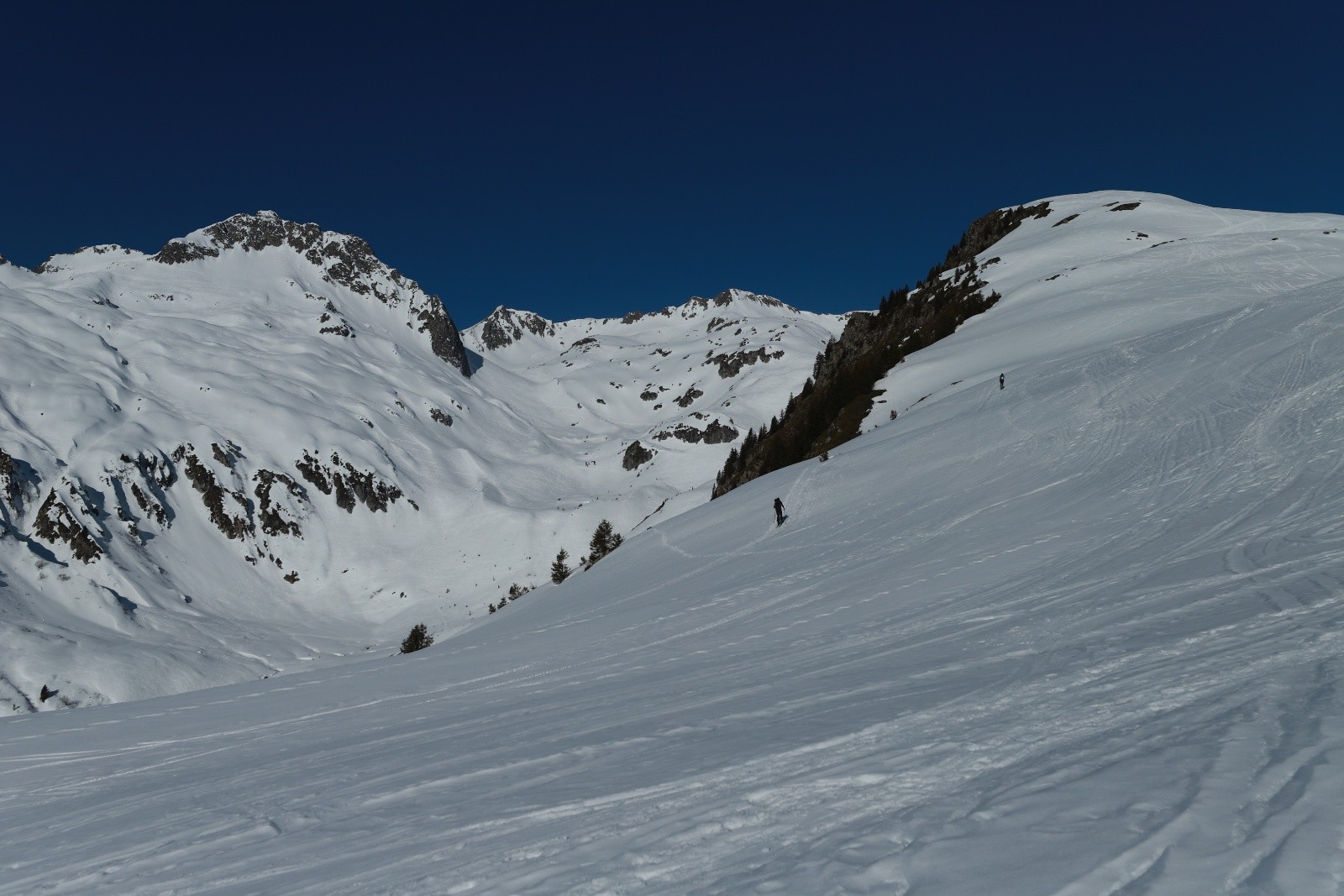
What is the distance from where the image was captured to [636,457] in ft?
397

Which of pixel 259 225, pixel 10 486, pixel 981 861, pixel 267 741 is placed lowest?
pixel 981 861

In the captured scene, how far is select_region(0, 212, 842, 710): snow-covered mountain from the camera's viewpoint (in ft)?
197

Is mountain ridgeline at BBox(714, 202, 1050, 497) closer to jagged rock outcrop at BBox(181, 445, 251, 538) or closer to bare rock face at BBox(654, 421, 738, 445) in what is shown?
jagged rock outcrop at BBox(181, 445, 251, 538)

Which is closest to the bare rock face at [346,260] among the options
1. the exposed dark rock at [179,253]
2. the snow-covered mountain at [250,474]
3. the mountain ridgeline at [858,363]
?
the exposed dark rock at [179,253]

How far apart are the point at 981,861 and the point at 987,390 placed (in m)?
26.7

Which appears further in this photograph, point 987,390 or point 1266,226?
point 1266,226

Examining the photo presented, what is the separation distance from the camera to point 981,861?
3426 mm

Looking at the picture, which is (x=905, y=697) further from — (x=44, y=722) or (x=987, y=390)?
(x=987, y=390)

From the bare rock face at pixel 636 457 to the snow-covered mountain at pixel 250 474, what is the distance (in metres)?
0.41

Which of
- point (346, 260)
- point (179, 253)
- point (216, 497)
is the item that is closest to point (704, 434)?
point (216, 497)

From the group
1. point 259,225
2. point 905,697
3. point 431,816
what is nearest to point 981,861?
point 905,697

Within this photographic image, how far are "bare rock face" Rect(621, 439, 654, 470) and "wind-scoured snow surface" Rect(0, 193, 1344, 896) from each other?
101793 millimetres

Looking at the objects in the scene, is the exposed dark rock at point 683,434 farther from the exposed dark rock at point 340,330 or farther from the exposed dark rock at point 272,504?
the exposed dark rock at point 340,330

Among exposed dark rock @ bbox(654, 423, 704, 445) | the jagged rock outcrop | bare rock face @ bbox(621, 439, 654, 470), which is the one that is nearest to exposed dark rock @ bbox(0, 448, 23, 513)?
the jagged rock outcrop
